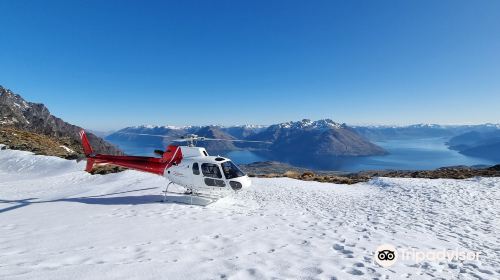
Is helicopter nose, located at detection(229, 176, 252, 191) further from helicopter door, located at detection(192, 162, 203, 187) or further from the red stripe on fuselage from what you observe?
the red stripe on fuselage

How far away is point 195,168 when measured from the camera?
17156 mm

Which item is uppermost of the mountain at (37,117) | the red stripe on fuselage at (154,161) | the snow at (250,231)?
the mountain at (37,117)

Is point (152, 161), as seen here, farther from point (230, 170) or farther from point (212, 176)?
point (230, 170)

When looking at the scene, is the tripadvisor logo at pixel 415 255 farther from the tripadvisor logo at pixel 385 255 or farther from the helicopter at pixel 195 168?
the helicopter at pixel 195 168

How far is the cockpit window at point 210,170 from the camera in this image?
1659cm

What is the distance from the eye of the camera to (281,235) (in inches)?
457

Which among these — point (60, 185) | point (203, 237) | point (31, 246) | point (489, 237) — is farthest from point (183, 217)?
point (60, 185)

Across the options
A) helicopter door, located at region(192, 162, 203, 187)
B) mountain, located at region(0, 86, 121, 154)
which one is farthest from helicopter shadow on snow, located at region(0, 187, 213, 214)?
mountain, located at region(0, 86, 121, 154)

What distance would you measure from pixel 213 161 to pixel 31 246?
29.2ft

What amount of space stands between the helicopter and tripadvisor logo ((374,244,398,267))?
8008 mm

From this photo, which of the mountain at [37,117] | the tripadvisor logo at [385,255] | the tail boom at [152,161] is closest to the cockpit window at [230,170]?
the tail boom at [152,161]

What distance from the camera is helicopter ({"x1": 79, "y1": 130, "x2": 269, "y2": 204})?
54.4 feet

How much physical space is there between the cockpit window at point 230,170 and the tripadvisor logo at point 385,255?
8295mm

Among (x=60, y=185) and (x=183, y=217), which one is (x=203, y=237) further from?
(x=60, y=185)
